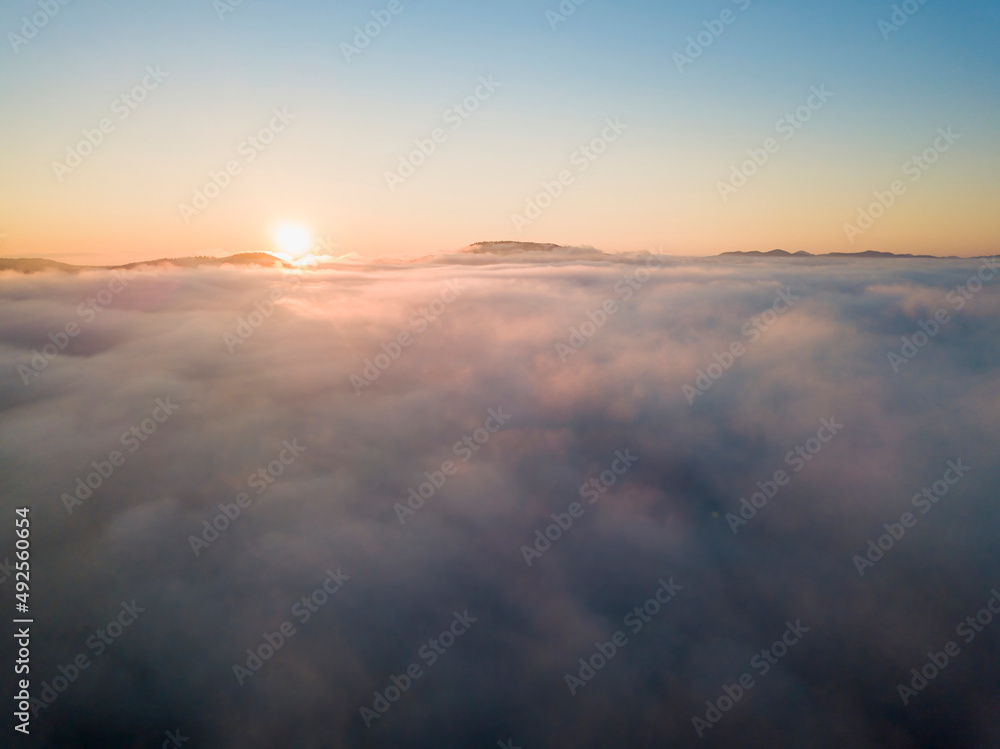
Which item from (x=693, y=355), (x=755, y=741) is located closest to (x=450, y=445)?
(x=755, y=741)

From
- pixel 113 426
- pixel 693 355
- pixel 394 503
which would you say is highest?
pixel 693 355

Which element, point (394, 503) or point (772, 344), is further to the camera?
point (772, 344)

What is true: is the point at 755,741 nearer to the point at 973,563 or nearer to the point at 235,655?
the point at 973,563

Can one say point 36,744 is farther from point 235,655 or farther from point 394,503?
point 394,503

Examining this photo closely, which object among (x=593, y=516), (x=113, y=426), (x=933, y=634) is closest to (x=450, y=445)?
(x=593, y=516)

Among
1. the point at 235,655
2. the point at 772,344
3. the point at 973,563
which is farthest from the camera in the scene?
the point at 772,344

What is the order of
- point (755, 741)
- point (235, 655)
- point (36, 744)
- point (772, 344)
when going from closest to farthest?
point (36, 744)
point (235, 655)
point (755, 741)
point (772, 344)

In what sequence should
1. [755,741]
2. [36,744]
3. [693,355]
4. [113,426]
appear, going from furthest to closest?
[693,355] < [113,426] < [755,741] < [36,744]

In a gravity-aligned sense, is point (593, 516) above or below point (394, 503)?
below

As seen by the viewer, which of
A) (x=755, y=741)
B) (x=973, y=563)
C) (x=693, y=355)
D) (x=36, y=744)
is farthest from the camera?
(x=693, y=355)
